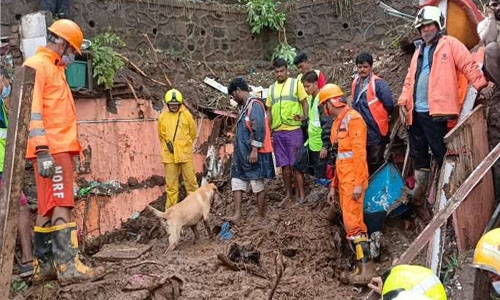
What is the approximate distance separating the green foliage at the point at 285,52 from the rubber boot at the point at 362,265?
6441 mm

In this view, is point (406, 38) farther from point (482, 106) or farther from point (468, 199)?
point (468, 199)

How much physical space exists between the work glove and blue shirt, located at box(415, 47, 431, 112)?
11.3 feet

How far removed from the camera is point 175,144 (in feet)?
26.5

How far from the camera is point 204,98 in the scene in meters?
9.98

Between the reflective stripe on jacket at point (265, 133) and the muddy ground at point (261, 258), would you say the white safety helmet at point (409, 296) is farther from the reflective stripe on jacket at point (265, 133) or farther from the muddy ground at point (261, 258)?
the reflective stripe on jacket at point (265, 133)

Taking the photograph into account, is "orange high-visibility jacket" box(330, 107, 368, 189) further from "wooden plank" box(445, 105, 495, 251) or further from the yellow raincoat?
the yellow raincoat

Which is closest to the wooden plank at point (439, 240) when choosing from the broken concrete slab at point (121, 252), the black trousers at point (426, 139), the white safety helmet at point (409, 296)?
the black trousers at point (426, 139)

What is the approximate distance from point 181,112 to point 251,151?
1.40 metres

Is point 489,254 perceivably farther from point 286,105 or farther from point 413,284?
point 286,105

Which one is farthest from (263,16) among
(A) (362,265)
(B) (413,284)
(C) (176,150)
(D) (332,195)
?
(B) (413,284)

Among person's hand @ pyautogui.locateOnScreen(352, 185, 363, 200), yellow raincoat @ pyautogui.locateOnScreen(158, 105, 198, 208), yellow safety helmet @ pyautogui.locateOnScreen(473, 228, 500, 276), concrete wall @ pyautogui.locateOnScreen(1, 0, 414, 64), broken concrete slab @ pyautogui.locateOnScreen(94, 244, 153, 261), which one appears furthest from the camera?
concrete wall @ pyautogui.locateOnScreen(1, 0, 414, 64)

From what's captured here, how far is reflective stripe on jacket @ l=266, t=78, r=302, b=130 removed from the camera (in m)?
7.64

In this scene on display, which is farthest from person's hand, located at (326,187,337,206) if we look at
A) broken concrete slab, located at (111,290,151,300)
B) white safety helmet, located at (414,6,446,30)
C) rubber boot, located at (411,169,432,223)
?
broken concrete slab, located at (111,290,151,300)

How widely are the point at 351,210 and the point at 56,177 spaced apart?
2782mm
